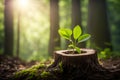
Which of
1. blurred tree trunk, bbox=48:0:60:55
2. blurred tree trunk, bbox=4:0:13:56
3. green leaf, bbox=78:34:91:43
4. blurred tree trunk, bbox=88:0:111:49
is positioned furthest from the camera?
blurred tree trunk, bbox=4:0:13:56

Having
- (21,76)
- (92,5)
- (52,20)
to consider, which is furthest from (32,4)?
(21,76)

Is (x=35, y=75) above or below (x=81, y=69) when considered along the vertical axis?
below

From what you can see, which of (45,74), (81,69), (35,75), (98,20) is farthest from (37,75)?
(98,20)

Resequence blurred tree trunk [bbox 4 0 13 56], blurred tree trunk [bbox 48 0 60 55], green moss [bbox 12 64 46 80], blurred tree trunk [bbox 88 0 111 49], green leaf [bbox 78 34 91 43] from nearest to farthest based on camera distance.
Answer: green moss [bbox 12 64 46 80] → green leaf [bbox 78 34 91 43] → blurred tree trunk [bbox 88 0 111 49] → blurred tree trunk [bbox 48 0 60 55] → blurred tree trunk [bbox 4 0 13 56]

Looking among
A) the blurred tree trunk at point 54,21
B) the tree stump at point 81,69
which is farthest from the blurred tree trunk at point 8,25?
the tree stump at point 81,69

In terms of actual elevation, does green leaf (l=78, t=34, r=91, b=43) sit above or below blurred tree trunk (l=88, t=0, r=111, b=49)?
below

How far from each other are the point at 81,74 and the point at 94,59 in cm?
49

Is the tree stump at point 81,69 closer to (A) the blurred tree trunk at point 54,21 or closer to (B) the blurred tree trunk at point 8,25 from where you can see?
(A) the blurred tree trunk at point 54,21

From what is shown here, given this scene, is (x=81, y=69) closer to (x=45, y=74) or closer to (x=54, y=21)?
(x=45, y=74)

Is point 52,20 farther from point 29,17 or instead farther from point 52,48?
point 29,17

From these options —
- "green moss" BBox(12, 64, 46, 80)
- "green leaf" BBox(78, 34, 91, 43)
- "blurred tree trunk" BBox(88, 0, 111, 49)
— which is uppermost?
"blurred tree trunk" BBox(88, 0, 111, 49)

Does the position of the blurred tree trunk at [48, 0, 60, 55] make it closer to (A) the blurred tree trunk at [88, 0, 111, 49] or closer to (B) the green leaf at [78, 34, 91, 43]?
(A) the blurred tree trunk at [88, 0, 111, 49]

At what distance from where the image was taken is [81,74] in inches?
171

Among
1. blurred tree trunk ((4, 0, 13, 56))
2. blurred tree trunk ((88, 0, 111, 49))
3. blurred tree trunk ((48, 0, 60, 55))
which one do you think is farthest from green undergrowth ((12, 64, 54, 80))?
blurred tree trunk ((4, 0, 13, 56))
